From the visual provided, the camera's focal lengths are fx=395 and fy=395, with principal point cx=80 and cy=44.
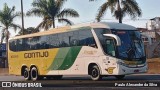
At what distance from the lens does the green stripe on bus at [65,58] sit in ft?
77.2

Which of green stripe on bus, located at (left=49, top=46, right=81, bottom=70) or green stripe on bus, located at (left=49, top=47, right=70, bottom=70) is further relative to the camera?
green stripe on bus, located at (left=49, top=47, right=70, bottom=70)

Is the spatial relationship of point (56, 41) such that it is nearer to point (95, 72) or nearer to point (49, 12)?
point (95, 72)

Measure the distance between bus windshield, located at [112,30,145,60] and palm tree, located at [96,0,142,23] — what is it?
17.6 m

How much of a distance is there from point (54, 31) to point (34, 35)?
262 cm

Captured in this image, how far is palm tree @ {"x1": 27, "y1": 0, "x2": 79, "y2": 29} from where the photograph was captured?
162 feet

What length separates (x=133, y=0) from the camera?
39.9 metres

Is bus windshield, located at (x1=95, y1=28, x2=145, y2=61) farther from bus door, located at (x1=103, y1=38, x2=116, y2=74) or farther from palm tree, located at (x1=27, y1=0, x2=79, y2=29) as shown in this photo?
palm tree, located at (x1=27, y1=0, x2=79, y2=29)

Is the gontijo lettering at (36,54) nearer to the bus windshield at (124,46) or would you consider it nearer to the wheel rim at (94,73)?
the wheel rim at (94,73)

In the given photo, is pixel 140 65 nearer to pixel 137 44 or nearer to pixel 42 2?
pixel 137 44

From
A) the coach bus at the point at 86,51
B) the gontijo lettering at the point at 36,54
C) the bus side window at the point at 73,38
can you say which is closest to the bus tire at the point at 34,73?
the coach bus at the point at 86,51

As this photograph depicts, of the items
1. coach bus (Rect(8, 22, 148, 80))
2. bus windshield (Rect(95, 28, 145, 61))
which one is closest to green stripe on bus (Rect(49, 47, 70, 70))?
coach bus (Rect(8, 22, 148, 80))

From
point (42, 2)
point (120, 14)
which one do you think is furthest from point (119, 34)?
point (42, 2)

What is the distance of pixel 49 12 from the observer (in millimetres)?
51000

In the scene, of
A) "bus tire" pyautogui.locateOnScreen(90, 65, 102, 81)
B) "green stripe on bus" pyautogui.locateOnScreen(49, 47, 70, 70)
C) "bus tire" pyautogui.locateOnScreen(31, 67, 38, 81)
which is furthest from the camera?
"bus tire" pyautogui.locateOnScreen(31, 67, 38, 81)
